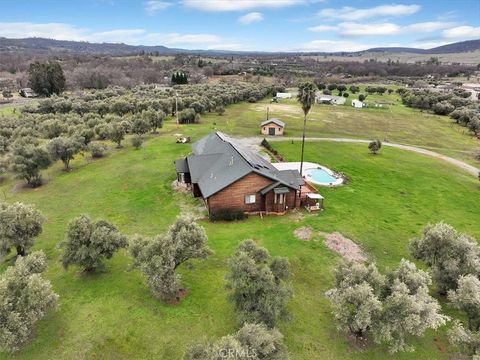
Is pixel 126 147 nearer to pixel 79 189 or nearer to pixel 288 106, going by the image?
pixel 79 189

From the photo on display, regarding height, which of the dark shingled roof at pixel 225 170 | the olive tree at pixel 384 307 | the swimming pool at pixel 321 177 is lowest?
→ the swimming pool at pixel 321 177

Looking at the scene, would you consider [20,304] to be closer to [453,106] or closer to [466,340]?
[466,340]

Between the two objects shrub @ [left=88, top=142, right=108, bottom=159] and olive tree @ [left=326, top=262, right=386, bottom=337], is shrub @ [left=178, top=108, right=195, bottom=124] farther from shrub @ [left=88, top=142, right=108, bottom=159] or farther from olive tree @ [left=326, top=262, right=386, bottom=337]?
olive tree @ [left=326, top=262, right=386, bottom=337]

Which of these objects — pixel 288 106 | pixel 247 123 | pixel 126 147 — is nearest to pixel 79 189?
pixel 126 147

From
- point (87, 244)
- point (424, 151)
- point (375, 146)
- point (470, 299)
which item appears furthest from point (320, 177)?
point (87, 244)

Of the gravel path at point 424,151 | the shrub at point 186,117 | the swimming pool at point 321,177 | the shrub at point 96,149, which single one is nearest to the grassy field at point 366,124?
the gravel path at point 424,151

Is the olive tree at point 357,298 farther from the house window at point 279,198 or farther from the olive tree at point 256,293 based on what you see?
the house window at point 279,198
